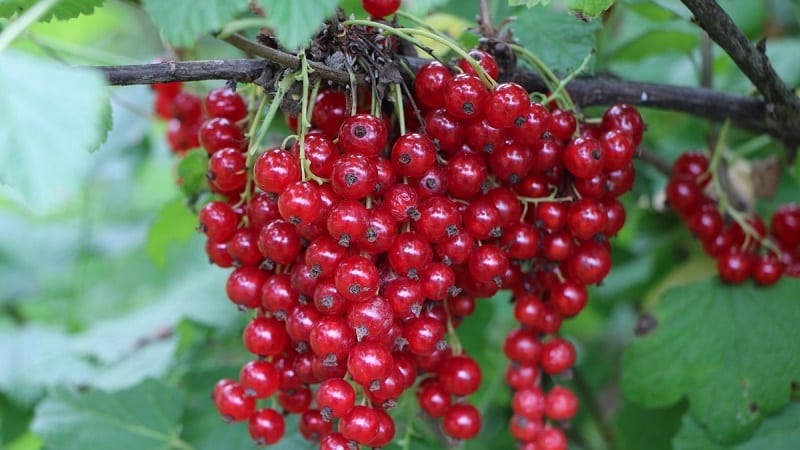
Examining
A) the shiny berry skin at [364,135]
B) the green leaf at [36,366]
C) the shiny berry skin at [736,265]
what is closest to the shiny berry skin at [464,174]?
the shiny berry skin at [364,135]

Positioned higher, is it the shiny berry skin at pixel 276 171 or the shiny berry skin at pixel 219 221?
the shiny berry skin at pixel 276 171

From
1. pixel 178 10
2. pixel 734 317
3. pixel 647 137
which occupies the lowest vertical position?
pixel 734 317

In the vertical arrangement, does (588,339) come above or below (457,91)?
below

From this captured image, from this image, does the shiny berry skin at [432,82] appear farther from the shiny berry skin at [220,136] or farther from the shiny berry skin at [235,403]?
the shiny berry skin at [235,403]

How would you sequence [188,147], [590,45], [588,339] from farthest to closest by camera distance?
[588,339]
[188,147]
[590,45]

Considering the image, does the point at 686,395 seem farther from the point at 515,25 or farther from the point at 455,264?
the point at 515,25

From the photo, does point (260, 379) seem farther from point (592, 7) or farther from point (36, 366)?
point (36, 366)

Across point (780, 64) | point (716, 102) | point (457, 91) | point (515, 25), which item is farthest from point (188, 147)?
point (780, 64)
